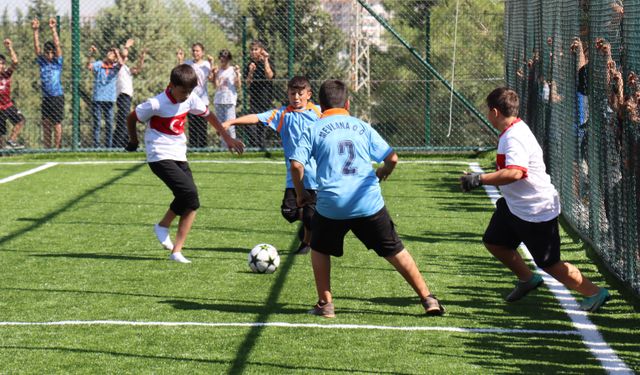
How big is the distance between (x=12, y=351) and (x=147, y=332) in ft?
2.76

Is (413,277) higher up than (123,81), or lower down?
lower down

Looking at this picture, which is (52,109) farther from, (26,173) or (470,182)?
→ (470,182)

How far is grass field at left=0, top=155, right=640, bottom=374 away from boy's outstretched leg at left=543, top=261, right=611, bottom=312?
10cm

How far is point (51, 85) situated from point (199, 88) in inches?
106

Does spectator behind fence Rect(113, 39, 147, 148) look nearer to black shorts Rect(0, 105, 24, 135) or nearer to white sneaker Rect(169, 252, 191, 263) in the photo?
black shorts Rect(0, 105, 24, 135)

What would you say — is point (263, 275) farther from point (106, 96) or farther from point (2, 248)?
point (106, 96)

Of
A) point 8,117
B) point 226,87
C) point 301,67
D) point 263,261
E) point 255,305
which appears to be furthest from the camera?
point 301,67

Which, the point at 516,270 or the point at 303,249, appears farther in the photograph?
the point at 303,249

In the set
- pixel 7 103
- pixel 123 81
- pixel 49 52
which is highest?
pixel 49 52

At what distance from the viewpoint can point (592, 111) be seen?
9617mm

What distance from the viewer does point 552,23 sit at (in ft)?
39.5

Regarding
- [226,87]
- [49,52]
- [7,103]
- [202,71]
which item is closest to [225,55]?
[202,71]

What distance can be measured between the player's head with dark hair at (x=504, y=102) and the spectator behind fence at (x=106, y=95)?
1259 centimetres

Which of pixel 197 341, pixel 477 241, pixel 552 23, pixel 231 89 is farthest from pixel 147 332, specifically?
pixel 231 89
